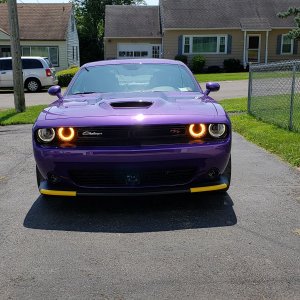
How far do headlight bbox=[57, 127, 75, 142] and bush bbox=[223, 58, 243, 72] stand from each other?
3030 cm

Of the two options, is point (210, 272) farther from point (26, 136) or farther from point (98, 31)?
point (98, 31)

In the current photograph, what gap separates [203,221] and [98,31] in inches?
2518

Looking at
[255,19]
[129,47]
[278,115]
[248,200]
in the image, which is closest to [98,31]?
[129,47]

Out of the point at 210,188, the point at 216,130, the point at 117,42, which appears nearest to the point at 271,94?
the point at 216,130

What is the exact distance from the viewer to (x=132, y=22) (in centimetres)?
3744

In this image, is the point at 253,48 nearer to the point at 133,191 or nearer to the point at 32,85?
the point at 32,85

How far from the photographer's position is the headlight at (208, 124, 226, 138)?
4.19 metres

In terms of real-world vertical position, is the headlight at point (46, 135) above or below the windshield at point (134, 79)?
below

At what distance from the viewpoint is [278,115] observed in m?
10.2

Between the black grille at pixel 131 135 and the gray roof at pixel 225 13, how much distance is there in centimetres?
3016

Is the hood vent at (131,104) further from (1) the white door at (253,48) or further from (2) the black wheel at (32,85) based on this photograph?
(1) the white door at (253,48)

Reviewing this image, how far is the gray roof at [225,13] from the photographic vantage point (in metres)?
33.3

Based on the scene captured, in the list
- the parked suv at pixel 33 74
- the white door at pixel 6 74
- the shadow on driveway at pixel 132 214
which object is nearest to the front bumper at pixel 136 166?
the shadow on driveway at pixel 132 214

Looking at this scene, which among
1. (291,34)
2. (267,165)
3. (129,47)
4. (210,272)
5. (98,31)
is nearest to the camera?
(210,272)
